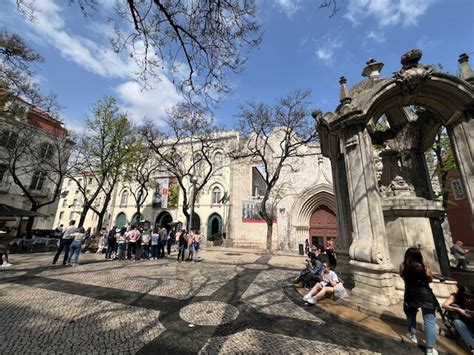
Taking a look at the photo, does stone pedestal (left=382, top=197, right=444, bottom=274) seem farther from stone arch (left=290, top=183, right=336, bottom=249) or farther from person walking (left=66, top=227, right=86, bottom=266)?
stone arch (left=290, top=183, right=336, bottom=249)

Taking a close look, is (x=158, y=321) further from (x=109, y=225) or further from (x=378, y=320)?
(x=109, y=225)

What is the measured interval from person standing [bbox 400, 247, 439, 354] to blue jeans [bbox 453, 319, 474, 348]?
1.34 ft

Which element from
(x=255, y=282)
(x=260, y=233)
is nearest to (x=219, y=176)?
(x=260, y=233)

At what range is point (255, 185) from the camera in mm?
24578

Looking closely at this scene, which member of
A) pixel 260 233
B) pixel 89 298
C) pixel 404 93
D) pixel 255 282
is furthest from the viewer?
pixel 260 233

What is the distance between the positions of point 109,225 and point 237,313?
30.8 metres

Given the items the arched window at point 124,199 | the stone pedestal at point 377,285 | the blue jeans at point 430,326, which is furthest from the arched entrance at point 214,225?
the blue jeans at point 430,326

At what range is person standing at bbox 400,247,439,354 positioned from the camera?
2811 millimetres

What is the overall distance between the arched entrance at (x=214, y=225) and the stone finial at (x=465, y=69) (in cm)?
2255

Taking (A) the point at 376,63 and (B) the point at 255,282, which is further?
(B) the point at 255,282

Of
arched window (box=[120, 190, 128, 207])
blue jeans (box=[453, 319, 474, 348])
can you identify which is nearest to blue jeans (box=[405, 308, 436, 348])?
blue jeans (box=[453, 319, 474, 348])

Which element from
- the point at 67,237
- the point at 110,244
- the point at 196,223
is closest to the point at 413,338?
the point at 67,237

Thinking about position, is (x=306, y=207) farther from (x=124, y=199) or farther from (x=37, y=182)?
(x=37, y=182)

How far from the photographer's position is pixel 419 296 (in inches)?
116
